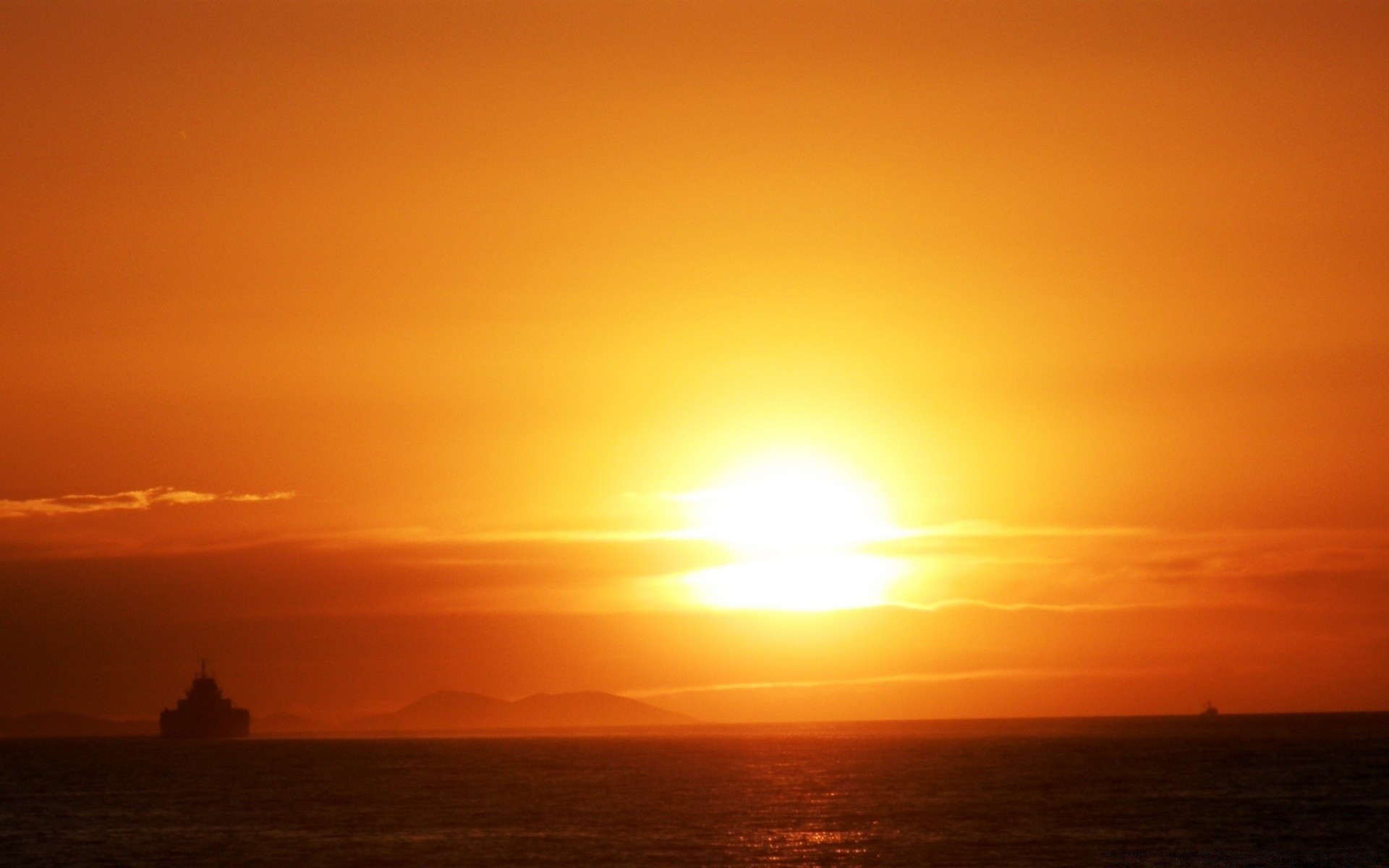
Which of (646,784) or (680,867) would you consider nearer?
(680,867)

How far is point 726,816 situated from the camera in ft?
328

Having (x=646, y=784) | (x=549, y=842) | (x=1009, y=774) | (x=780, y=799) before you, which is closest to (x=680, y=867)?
(x=549, y=842)

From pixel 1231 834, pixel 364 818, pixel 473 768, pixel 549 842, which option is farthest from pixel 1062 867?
pixel 473 768

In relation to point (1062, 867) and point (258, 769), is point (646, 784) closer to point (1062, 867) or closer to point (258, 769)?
point (258, 769)

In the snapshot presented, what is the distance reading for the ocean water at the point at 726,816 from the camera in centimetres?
7838

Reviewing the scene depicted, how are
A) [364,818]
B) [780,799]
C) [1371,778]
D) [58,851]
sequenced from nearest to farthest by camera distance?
1. [58,851]
2. [364,818]
3. [780,799]
4. [1371,778]

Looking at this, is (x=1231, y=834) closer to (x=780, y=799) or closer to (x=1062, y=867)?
(x=1062, y=867)

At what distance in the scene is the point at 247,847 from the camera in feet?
273

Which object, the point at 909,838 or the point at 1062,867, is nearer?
the point at 1062,867

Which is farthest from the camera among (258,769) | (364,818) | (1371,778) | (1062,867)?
(258,769)

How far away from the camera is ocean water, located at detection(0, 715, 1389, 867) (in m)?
78.4

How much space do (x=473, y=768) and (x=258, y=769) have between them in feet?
78.0

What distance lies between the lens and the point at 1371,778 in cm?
13425

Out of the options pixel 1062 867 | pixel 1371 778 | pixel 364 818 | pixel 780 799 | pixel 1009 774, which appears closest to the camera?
pixel 1062 867
